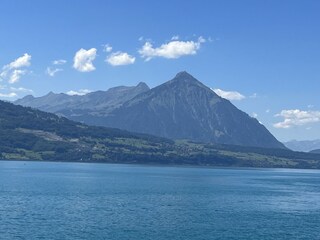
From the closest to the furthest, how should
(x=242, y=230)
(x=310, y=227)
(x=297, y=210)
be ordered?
(x=242, y=230), (x=310, y=227), (x=297, y=210)

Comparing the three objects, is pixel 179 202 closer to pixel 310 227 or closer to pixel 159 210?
pixel 159 210

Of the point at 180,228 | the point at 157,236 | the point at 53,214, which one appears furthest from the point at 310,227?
the point at 53,214

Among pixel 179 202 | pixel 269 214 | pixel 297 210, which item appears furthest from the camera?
pixel 179 202

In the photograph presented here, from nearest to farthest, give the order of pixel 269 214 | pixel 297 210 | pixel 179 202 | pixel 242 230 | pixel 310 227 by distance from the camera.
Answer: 1. pixel 242 230
2. pixel 310 227
3. pixel 269 214
4. pixel 297 210
5. pixel 179 202

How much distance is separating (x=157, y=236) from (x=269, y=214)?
50.1 meters

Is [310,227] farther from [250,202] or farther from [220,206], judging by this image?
[250,202]

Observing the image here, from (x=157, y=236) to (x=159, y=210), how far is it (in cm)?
3872

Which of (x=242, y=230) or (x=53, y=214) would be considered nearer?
(x=242, y=230)

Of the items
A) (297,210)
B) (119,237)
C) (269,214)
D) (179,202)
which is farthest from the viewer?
(179,202)

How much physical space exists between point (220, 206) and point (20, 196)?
65.4m

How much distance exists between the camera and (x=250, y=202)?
17238 centimetres

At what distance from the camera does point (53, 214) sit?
12575 centimetres

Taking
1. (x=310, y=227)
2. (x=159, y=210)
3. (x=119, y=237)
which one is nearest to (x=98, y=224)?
(x=119, y=237)

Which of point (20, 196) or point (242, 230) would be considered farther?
point (20, 196)
